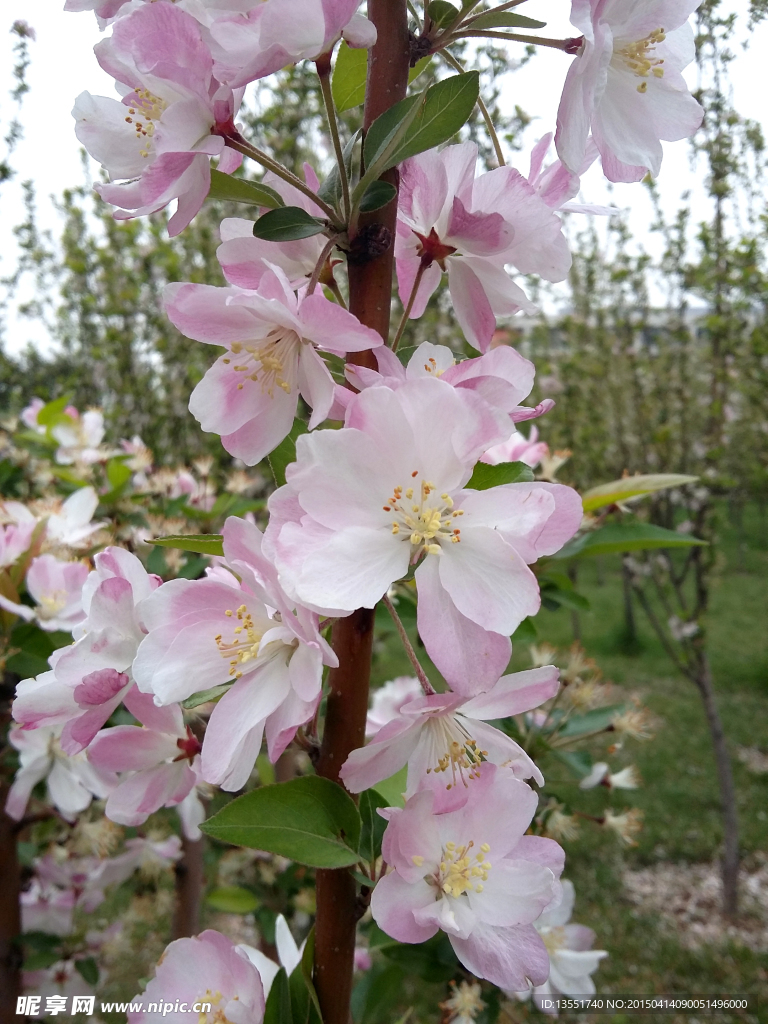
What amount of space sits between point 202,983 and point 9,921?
58.5 inches

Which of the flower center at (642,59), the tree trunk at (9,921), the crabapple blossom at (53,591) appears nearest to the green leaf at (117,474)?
the crabapple blossom at (53,591)

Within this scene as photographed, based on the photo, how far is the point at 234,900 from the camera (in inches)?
90.8

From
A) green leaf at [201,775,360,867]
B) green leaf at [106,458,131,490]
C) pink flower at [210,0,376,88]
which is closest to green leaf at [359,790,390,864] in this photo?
green leaf at [201,775,360,867]

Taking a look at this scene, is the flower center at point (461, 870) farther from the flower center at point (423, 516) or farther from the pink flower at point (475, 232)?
the pink flower at point (475, 232)

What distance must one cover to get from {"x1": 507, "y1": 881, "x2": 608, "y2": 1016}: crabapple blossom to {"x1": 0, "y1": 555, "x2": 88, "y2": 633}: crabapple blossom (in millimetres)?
1016

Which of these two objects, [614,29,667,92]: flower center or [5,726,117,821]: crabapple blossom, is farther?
[5,726,117,821]: crabapple blossom

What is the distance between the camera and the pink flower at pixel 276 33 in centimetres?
55

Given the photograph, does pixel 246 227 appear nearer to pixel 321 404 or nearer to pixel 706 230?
pixel 321 404

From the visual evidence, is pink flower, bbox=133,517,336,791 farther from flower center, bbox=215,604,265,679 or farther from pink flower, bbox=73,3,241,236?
pink flower, bbox=73,3,241,236

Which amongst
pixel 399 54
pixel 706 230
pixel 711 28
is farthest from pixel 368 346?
pixel 706 230

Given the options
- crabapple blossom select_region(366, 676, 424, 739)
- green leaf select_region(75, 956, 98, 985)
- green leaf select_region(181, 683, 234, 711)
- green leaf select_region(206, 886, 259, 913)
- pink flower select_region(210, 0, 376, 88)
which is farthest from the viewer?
green leaf select_region(206, 886, 259, 913)

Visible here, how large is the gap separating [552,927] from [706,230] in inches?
146

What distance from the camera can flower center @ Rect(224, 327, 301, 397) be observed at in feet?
2.19

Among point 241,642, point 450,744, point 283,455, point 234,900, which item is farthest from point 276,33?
point 234,900
